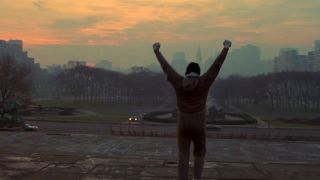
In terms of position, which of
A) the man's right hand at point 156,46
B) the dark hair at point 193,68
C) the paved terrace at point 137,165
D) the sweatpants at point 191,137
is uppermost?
the man's right hand at point 156,46

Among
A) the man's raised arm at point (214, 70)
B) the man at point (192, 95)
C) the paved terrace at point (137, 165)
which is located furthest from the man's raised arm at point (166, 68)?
the paved terrace at point (137, 165)

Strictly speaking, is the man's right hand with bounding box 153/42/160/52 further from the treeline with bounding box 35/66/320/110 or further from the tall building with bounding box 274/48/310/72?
the tall building with bounding box 274/48/310/72

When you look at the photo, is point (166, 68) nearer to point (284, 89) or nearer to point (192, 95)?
point (192, 95)

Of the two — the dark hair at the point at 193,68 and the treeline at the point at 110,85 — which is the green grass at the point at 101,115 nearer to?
the treeline at the point at 110,85

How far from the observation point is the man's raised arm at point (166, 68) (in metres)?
5.68

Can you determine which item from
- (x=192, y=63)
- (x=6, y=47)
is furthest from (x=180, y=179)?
(x=6, y=47)

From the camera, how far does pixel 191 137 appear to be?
19.0ft

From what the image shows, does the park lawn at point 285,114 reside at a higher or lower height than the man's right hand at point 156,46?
lower

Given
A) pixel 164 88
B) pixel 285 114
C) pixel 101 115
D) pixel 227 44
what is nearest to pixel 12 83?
pixel 101 115

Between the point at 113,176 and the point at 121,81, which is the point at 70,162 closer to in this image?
the point at 113,176

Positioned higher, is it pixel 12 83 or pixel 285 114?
pixel 12 83

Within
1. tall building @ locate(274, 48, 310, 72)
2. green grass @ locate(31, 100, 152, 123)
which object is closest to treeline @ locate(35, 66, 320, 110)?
green grass @ locate(31, 100, 152, 123)

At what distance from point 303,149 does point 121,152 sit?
5.71 metres

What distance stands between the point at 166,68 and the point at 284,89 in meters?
104
